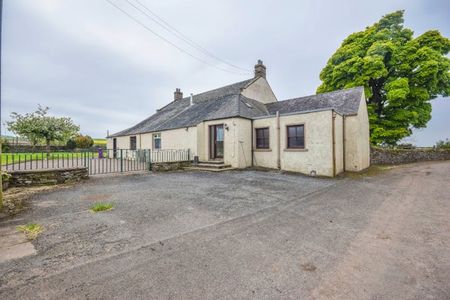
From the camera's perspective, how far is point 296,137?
1138 centimetres

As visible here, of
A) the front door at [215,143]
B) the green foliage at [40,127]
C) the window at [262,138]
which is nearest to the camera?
the window at [262,138]

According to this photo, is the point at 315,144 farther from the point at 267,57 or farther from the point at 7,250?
the point at 267,57

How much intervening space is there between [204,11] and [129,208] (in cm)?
1410

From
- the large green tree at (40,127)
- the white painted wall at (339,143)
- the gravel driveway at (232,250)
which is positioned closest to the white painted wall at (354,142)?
the white painted wall at (339,143)

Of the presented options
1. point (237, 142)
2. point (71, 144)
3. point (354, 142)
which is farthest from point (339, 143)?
point (71, 144)

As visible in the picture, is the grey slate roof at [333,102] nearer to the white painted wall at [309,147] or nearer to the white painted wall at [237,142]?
the white painted wall at [309,147]

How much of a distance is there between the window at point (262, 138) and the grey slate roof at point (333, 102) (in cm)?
333

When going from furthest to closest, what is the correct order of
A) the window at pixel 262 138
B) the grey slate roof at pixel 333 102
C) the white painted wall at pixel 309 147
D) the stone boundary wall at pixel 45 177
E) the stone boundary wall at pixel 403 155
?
the stone boundary wall at pixel 403 155
the window at pixel 262 138
the grey slate roof at pixel 333 102
the white painted wall at pixel 309 147
the stone boundary wall at pixel 45 177

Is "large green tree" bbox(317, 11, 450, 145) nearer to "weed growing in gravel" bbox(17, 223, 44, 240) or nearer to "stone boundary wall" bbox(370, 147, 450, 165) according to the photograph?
"stone boundary wall" bbox(370, 147, 450, 165)

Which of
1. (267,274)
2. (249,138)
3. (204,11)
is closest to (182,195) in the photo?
(267,274)

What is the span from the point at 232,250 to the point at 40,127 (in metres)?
27.0

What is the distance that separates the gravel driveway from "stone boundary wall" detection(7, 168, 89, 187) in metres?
2.20

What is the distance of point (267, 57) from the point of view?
2173cm

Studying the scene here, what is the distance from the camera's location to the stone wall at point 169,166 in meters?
11.5
